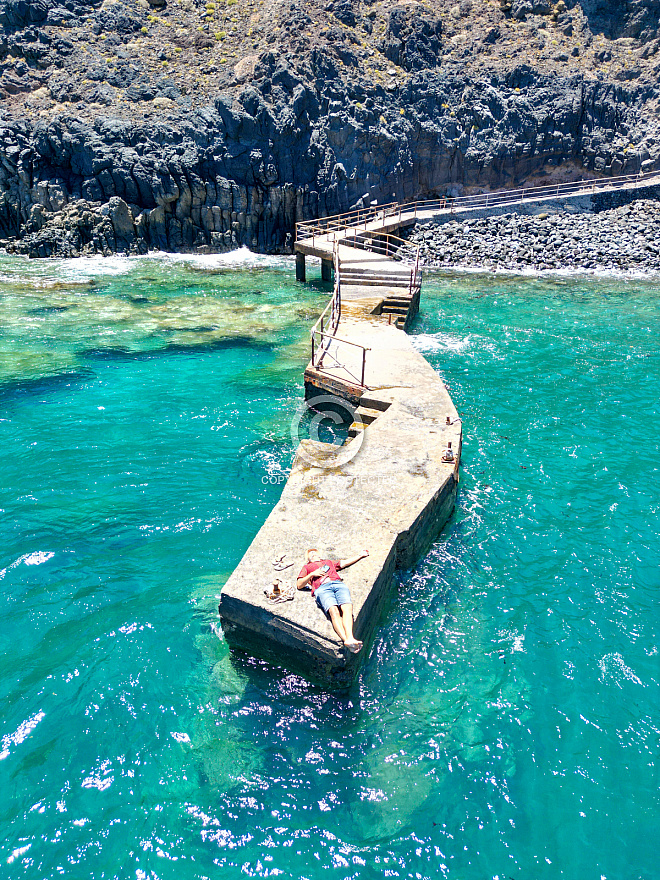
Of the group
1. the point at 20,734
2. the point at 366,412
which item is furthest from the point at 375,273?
the point at 20,734

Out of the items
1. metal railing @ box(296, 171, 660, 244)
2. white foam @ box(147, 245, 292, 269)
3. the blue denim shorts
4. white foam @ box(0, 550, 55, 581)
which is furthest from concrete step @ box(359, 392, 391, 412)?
metal railing @ box(296, 171, 660, 244)

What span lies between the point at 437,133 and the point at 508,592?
123 feet

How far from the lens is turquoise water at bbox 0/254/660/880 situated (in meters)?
6.23

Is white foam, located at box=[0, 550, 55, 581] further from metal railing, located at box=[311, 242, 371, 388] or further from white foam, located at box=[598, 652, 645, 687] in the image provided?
white foam, located at box=[598, 652, 645, 687]

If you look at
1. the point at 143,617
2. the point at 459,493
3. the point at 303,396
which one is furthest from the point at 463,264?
the point at 143,617

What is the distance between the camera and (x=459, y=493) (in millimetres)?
12273

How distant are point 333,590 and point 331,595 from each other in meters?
0.12

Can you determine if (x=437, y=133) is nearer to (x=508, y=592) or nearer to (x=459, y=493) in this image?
(x=459, y=493)

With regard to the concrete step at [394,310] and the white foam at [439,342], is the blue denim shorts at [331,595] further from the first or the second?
the concrete step at [394,310]

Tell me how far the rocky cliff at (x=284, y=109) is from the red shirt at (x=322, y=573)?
1221 inches

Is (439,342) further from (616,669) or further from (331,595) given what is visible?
(331,595)

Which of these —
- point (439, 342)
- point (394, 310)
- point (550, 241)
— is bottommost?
point (439, 342)

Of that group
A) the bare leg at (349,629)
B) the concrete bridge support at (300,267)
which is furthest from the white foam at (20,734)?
the concrete bridge support at (300,267)

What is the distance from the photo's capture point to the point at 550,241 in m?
33.7
